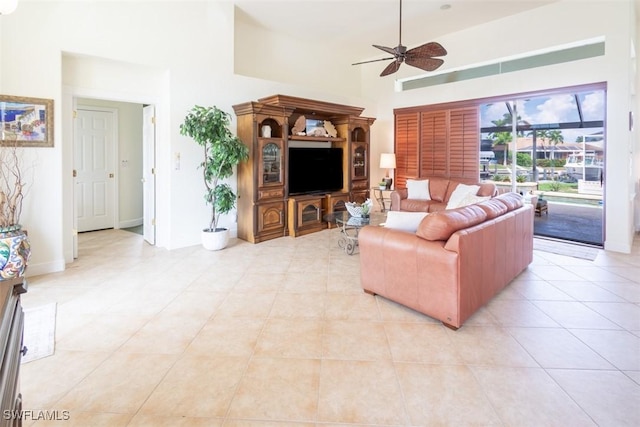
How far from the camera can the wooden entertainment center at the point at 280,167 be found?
536 cm

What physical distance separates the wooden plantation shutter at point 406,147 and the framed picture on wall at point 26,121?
5939mm

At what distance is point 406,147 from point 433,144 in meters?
0.64

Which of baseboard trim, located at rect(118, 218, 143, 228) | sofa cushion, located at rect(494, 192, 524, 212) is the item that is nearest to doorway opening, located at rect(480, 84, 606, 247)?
sofa cushion, located at rect(494, 192, 524, 212)

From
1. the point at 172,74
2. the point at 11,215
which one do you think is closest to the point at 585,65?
the point at 172,74

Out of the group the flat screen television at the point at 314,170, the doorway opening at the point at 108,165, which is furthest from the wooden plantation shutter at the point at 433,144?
the doorway opening at the point at 108,165

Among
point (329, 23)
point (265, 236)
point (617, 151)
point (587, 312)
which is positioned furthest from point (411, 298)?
point (329, 23)

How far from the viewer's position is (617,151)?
479cm

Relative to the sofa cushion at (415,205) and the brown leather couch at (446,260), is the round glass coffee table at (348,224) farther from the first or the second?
the sofa cushion at (415,205)

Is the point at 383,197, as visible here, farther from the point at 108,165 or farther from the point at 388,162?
the point at 108,165

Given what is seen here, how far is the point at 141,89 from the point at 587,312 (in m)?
5.60

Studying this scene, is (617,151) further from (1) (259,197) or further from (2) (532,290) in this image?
(1) (259,197)

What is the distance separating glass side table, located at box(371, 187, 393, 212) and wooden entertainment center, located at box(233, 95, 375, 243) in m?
1.15

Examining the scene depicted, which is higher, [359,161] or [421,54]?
[421,54]

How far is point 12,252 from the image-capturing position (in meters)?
3.25
